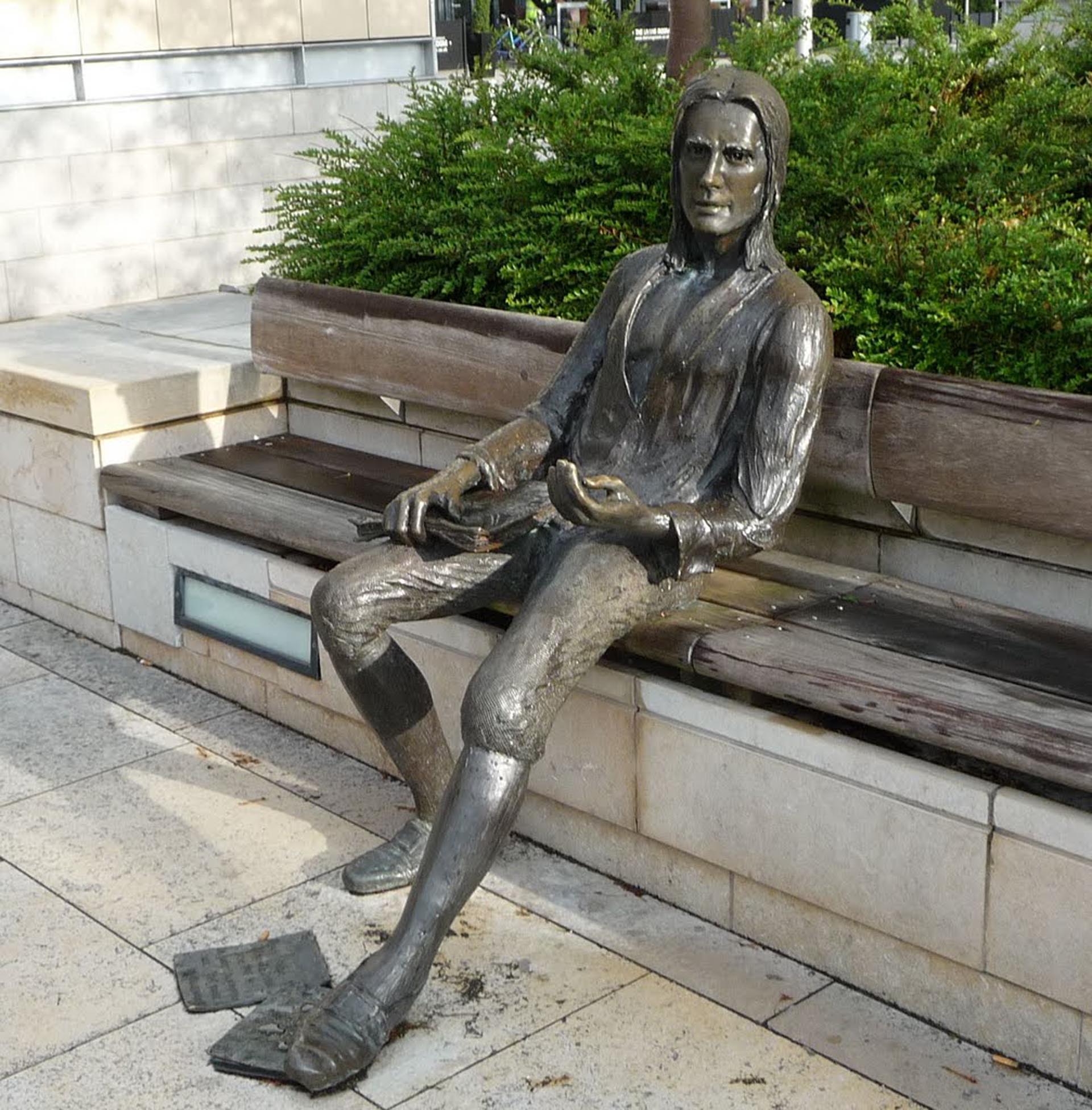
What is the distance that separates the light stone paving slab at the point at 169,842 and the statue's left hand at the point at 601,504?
143 cm

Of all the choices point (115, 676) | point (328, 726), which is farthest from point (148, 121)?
point (328, 726)

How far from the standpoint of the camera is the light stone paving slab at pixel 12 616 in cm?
688

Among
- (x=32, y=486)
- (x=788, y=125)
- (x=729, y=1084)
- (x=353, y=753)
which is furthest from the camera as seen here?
(x=32, y=486)

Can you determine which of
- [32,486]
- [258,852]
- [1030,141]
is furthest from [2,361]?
[1030,141]

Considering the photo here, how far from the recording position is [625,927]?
435 centimetres

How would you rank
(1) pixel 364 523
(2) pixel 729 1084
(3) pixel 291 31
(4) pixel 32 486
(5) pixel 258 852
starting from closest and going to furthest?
(2) pixel 729 1084 < (1) pixel 364 523 < (5) pixel 258 852 < (4) pixel 32 486 < (3) pixel 291 31

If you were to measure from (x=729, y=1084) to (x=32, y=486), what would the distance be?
4125 millimetres

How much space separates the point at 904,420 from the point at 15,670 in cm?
352

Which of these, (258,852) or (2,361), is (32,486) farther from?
(258,852)

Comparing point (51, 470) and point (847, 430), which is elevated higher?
point (847, 430)

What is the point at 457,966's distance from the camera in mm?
4152

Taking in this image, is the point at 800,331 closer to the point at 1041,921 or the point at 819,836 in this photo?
the point at 819,836

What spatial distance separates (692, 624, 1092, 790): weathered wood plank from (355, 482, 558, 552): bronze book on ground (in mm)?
557

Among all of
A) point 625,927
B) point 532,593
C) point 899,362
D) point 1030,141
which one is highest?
point 1030,141
